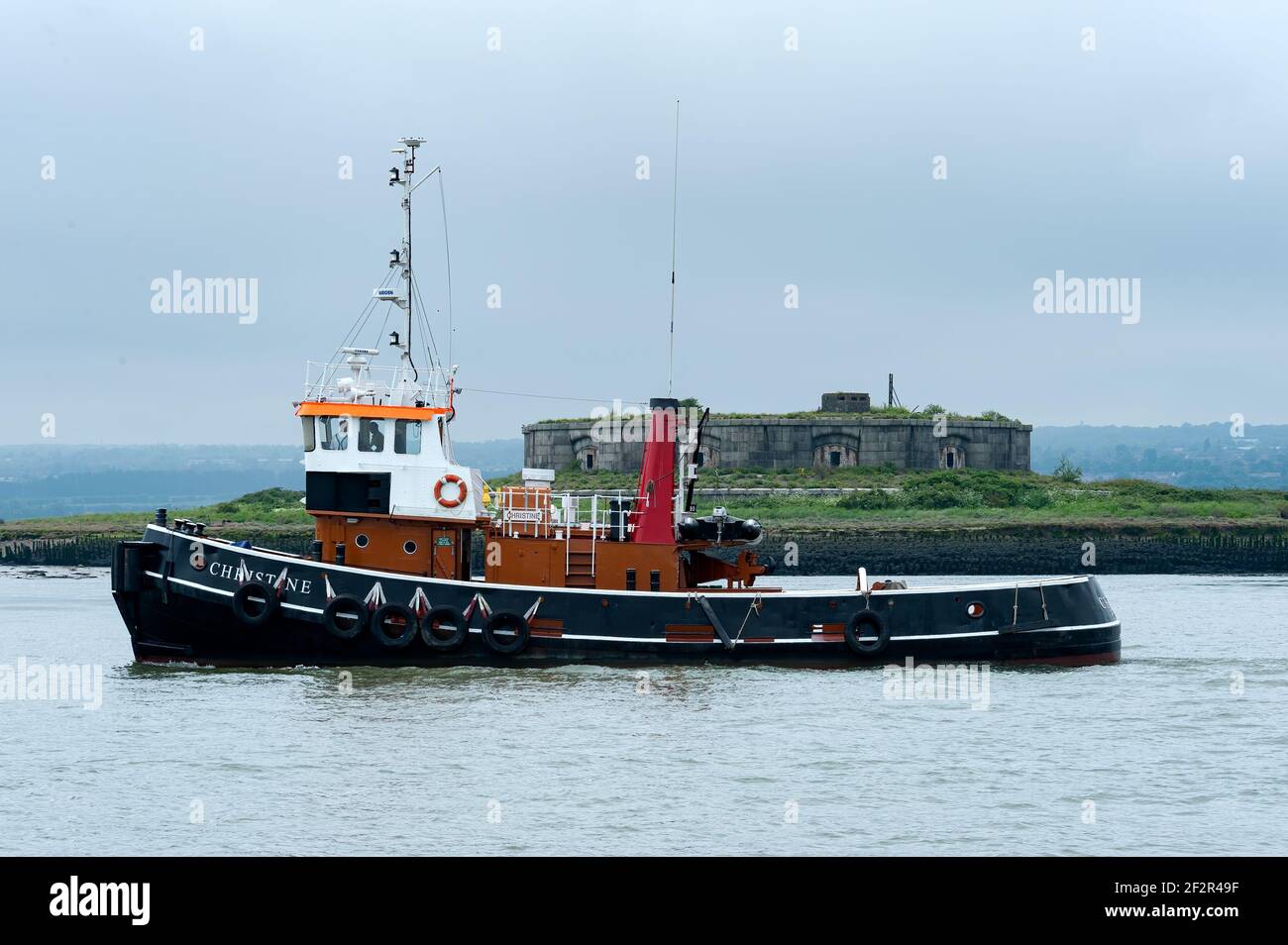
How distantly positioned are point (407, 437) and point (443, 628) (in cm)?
323

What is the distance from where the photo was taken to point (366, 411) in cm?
2691

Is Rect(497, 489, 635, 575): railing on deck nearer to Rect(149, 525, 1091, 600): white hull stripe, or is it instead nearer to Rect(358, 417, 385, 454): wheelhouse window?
Rect(149, 525, 1091, 600): white hull stripe

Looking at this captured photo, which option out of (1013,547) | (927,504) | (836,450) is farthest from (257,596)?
(836,450)

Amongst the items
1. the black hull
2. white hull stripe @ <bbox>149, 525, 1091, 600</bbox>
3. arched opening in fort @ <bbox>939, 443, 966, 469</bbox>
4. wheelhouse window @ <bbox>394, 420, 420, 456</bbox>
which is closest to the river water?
the black hull

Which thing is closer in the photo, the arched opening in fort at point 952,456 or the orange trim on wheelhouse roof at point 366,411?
the orange trim on wheelhouse roof at point 366,411

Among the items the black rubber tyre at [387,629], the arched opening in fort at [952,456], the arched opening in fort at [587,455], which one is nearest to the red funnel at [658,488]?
the black rubber tyre at [387,629]

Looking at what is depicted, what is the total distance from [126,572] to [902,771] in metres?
13.3

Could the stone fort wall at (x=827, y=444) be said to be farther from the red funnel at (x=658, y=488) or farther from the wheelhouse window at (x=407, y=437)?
the wheelhouse window at (x=407, y=437)

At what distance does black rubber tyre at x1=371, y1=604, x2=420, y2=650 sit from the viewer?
2608 cm

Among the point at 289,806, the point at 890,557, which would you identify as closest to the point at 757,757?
the point at 289,806

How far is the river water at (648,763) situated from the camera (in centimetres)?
1681

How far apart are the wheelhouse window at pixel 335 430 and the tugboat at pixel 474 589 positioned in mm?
29

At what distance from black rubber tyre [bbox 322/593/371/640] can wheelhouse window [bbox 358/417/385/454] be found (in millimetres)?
2500

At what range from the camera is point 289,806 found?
58.9ft
